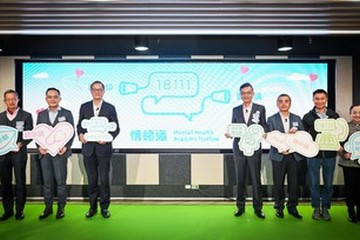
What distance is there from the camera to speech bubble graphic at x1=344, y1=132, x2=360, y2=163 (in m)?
3.83

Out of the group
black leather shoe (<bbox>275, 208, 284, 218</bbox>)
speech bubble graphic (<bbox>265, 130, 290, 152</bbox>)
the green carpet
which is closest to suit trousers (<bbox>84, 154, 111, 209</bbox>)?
the green carpet

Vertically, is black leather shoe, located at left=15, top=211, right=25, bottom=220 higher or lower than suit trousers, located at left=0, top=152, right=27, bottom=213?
lower

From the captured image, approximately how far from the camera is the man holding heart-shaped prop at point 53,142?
12.9 feet

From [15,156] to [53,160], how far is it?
0.42 metres

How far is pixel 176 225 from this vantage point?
12.8 ft

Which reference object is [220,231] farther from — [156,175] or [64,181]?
[64,181]

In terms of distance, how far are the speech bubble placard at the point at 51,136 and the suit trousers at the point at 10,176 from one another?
276mm

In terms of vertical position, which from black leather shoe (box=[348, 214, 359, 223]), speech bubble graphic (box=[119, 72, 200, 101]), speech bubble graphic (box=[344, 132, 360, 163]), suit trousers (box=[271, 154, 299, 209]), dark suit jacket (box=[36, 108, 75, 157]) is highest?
speech bubble graphic (box=[119, 72, 200, 101])

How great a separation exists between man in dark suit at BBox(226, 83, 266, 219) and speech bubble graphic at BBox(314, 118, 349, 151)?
65cm

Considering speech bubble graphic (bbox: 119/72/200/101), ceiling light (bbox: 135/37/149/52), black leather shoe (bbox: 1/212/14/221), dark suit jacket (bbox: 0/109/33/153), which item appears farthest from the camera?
speech bubble graphic (bbox: 119/72/200/101)

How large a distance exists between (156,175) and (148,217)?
0.84 metres

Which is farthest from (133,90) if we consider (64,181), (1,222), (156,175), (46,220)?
(1,222)

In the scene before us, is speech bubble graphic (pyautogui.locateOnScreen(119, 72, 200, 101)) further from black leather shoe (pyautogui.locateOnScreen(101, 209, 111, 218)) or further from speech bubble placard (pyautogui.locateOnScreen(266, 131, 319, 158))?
black leather shoe (pyautogui.locateOnScreen(101, 209, 111, 218))

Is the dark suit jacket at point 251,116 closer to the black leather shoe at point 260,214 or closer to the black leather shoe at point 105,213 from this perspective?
the black leather shoe at point 260,214
